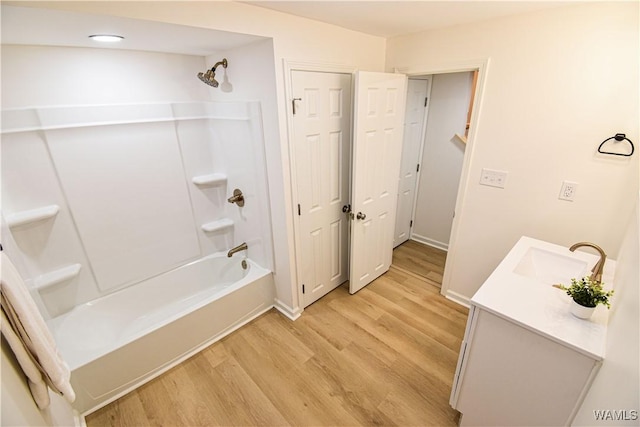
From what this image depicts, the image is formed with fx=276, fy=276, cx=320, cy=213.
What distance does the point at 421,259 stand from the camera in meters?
3.21

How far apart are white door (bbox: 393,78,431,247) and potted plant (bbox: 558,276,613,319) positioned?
212 centimetres

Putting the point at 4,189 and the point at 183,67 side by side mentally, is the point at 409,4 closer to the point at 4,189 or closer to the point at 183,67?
the point at 183,67

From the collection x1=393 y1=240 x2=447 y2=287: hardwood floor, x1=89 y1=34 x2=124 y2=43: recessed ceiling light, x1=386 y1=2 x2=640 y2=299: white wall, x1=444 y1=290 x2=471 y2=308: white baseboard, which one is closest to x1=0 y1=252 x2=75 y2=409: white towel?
x1=89 y1=34 x2=124 y2=43: recessed ceiling light

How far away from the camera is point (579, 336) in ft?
3.53

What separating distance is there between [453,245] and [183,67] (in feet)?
8.71

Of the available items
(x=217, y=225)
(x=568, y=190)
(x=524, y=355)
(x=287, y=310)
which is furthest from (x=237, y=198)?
(x=568, y=190)

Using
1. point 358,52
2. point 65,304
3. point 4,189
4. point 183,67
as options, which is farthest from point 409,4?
point 65,304

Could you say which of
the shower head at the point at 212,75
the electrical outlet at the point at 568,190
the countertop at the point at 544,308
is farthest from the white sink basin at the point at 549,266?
the shower head at the point at 212,75

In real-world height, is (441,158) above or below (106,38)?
below

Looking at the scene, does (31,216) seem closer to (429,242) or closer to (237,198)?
(237,198)

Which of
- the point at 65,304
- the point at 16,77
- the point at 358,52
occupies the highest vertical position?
the point at 358,52

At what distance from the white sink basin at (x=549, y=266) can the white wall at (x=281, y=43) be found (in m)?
1.53

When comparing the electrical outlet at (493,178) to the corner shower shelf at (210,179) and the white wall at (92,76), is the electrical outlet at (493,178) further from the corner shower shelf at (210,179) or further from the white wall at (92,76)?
the white wall at (92,76)

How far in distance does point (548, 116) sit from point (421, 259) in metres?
1.90
